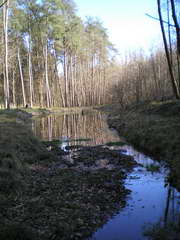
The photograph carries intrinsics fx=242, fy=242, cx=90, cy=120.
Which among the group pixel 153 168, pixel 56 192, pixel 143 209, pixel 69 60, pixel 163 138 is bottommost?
pixel 143 209

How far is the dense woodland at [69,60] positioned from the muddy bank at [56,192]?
11.3m

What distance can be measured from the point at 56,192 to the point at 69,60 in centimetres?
4396

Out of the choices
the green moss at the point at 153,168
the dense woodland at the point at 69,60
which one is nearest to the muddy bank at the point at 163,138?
the green moss at the point at 153,168

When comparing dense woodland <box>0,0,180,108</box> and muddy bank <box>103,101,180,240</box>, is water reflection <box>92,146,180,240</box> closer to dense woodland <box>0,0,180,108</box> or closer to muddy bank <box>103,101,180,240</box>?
muddy bank <box>103,101,180,240</box>

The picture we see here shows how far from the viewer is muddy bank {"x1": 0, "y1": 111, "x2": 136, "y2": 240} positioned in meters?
4.96

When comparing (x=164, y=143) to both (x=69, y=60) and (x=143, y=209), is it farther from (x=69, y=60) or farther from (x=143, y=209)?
(x=69, y=60)

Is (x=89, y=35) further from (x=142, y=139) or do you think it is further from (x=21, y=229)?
(x=21, y=229)

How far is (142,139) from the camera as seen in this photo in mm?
13016

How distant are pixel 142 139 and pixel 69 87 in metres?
39.0

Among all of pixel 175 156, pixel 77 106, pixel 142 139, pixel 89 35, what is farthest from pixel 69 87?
pixel 175 156

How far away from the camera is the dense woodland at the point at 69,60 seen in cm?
3057

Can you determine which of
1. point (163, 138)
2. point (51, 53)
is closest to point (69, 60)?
point (51, 53)

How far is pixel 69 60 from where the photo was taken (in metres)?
48.3

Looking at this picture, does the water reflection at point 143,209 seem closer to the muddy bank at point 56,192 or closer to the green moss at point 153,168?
the muddy bank at point 56,192
